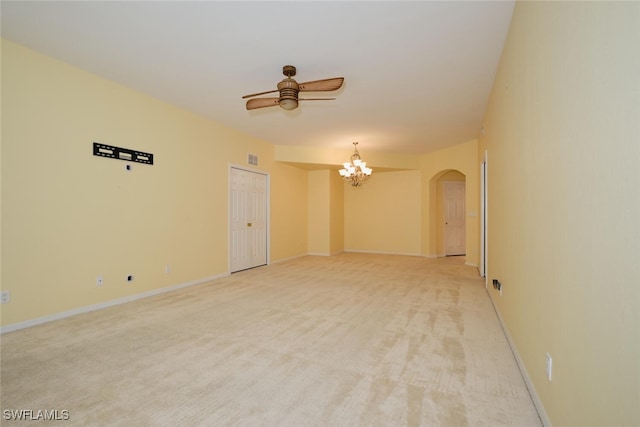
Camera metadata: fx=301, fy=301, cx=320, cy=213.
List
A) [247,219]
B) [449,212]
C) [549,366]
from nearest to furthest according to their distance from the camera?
[549,366] < [247,219] < [449,212]

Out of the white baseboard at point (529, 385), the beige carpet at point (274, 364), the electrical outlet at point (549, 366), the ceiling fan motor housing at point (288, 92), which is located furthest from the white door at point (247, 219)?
the electrical outlet at point (549, 366)

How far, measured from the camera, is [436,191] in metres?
8.65

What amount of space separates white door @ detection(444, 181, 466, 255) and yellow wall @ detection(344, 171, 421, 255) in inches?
40.6

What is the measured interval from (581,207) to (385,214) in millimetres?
7925

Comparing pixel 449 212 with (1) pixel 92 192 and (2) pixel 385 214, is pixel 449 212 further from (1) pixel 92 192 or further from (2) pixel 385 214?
(1) pixel 92 192

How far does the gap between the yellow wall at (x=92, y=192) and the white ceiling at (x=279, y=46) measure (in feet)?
1.27

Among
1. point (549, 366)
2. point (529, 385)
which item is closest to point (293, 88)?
point (549, 366)

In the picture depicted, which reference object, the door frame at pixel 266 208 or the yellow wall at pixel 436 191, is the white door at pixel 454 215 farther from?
the door frame at pixel 266 208

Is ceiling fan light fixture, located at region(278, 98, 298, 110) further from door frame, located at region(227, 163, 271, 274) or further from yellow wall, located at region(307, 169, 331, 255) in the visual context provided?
yellow wall, located at region(307, 169, 331, 255)

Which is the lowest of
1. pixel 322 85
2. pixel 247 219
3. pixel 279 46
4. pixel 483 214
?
pixel 247 219

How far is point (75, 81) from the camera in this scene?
357cm

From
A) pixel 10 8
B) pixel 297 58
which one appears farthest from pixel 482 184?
pixel 10 8

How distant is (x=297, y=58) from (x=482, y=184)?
390 centimetres

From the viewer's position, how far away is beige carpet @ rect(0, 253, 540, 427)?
5.98 feet
